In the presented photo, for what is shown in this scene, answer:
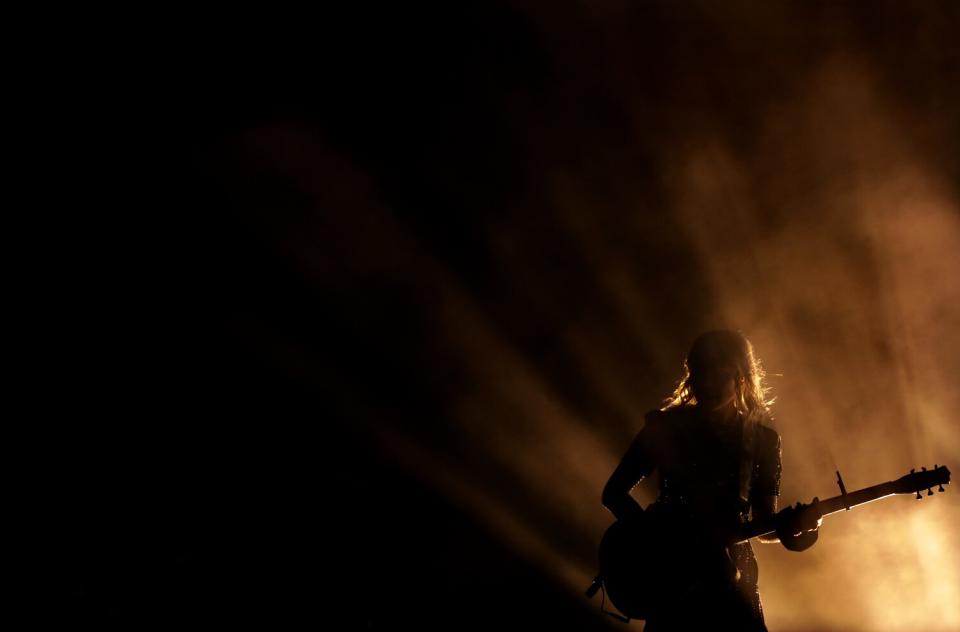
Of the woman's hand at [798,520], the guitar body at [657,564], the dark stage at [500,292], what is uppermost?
the dark stage at [500,292]

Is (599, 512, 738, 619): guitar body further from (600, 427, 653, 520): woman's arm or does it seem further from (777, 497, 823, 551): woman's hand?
(777, 497, 823, 551): woman's hand

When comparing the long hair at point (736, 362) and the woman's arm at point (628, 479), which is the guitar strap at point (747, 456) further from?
the woman's arm at point (628, 479)

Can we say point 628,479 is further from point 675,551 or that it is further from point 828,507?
point 828,507

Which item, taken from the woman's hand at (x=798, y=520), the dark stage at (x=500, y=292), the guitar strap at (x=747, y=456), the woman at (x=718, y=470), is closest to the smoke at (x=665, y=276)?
the dark stage at (x=500, y=292)

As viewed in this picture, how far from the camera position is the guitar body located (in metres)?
2.09

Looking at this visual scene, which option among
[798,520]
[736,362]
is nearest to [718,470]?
[798,520]

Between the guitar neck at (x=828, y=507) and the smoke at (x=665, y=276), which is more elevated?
the smoke at (x=665, y=276)

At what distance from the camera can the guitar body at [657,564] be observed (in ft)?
6.84

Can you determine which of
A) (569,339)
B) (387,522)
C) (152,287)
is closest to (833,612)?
(569,339)

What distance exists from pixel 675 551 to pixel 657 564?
0.25ft

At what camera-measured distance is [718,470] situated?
2252 millimetres

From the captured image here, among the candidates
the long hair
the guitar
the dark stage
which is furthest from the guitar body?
the dark stage

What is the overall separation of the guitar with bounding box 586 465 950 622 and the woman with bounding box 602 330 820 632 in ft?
0.09

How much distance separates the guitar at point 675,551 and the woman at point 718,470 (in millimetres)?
27
